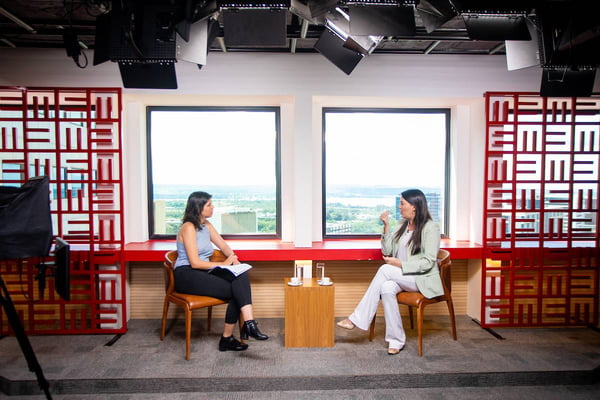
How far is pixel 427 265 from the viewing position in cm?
358

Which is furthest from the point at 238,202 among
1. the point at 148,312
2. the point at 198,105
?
the point at 148,312

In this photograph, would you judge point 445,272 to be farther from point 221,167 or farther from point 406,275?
point 221,167

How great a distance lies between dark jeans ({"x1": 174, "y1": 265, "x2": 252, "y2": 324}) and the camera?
11.6 feet

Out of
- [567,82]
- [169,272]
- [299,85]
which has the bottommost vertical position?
[169,272]

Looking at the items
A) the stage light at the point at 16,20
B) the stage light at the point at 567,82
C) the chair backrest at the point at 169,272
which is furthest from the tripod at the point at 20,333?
the stage light at the point at 567,82

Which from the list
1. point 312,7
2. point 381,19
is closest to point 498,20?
point 381,19

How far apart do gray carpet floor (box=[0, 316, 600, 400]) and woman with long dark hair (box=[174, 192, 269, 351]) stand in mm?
214

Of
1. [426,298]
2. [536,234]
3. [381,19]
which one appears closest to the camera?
[381,19]

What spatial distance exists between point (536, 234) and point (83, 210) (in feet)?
14.7

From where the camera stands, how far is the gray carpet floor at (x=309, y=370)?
119 inches

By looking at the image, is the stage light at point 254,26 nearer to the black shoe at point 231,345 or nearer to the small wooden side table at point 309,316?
the small wooden side table at point 309,316

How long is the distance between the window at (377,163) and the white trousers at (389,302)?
3.89 ft

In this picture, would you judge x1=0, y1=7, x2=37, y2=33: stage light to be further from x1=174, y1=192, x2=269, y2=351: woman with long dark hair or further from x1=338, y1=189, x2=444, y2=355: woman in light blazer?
x1=338, y1=189, x2=444, y2=355: woman in light blazer

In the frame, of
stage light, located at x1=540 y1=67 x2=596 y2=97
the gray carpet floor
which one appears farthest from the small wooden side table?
stage light, located at x1=540 y1=67 x2=596 y2=97
